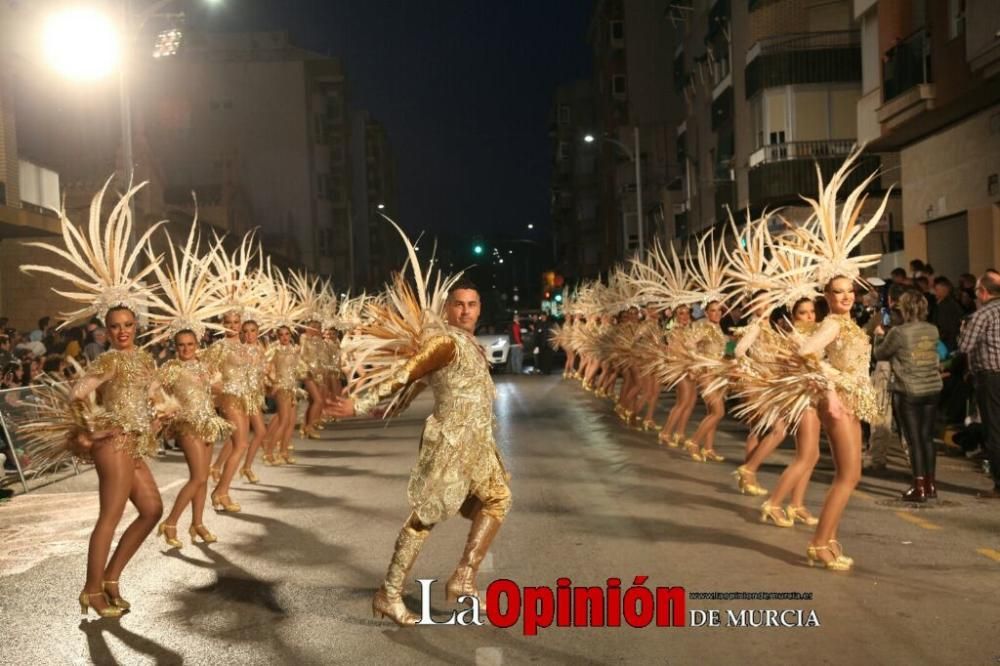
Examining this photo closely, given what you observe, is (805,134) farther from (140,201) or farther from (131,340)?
(131,340)

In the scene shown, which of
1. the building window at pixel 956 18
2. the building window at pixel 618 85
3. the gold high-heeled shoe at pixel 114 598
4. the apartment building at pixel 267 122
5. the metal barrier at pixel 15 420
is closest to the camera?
the gold high-heeled shoe at pixel 114 598

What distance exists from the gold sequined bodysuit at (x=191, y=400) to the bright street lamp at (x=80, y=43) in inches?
610

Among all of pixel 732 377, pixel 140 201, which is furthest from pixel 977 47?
pixel 140 201

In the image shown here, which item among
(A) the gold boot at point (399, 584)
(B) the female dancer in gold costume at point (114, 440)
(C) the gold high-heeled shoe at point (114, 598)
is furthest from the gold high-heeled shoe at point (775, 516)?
(C) the gold high-heeled shoe at point (114, 598)

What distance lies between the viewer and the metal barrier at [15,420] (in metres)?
14.9

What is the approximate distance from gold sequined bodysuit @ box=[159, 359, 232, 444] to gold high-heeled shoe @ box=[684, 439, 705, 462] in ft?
23.1

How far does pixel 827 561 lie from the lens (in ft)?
27.7

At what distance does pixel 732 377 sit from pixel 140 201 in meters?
26.8

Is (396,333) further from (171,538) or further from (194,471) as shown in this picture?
(171,538)

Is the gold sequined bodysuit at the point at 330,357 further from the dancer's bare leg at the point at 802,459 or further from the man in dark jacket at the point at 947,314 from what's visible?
the dancer's bare leg at the point at 802,459

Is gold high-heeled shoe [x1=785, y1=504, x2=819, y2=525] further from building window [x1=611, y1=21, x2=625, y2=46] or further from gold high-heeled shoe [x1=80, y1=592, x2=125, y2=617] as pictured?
building window [x1=611, y1=21, x2=625, y2=46]

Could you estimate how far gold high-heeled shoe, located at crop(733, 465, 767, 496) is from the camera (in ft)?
39.7

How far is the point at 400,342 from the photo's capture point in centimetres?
759

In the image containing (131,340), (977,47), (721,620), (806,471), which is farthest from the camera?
(977,47)
